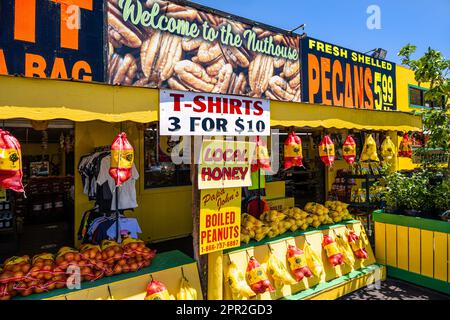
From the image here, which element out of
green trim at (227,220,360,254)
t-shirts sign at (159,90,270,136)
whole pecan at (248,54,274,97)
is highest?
whole pecan at (248,54,274,97)

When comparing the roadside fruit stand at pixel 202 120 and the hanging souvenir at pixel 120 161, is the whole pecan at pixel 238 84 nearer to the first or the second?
the roadside fruit stand at pixel 202 120

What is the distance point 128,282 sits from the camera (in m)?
3.38

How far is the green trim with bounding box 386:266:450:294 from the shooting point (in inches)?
192

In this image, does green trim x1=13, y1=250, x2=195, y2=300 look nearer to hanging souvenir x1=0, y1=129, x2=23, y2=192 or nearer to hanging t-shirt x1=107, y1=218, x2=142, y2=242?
hanging souvenir x1=0, y1=129, x2=23, y2=192

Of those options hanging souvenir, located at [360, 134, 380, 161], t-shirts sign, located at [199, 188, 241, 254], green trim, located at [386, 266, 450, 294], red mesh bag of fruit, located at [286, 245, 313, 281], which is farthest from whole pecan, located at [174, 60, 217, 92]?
green trim, located at [386, 266, 450, 294]

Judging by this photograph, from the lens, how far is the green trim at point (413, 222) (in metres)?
4.87

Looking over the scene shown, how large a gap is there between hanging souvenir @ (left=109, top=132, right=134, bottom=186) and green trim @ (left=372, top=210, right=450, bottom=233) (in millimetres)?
4798

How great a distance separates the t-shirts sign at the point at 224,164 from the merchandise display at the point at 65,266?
121 cm

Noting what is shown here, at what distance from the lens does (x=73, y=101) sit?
9.20 ft

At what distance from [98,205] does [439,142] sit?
6.48 m

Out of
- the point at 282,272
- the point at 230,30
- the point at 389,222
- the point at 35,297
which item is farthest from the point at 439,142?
the point at 35,297

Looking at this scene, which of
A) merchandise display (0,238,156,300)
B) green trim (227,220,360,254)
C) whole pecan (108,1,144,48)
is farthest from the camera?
green trim (227,220,360,254)

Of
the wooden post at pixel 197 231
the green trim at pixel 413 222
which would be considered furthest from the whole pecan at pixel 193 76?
the green trim at pixel 413 222
